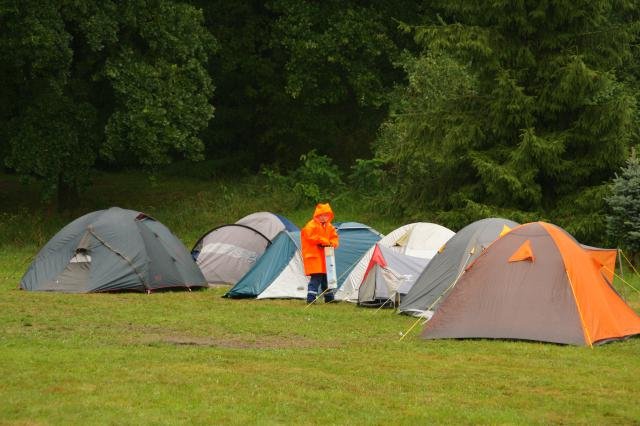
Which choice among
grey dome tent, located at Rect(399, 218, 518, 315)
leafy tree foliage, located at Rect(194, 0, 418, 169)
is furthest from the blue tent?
leafy tree foliage, located at Rect(194, 0, 418, 169)

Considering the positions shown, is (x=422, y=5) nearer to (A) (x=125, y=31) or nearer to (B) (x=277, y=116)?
(B) (x=277, y=116)

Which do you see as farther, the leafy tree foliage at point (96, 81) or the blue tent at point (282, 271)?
the leafy tree foliage at point (96, 81)

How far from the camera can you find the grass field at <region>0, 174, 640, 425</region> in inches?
346

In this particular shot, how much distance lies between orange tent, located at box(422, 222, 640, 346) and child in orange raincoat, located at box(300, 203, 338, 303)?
14.4ft

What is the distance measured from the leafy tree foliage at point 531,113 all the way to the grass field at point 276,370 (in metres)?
6.49

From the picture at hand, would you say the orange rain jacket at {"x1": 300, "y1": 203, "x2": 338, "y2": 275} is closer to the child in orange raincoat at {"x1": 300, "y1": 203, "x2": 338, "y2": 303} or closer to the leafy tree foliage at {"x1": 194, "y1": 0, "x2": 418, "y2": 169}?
the child in orange raincoat at {"x1": 300, "y1": 203, "x2": 338, "y2": 303}

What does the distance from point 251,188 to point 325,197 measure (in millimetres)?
2538

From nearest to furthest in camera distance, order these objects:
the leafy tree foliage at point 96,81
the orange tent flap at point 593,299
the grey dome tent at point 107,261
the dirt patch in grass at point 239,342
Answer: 1. the dirt patch in grass at point 239,342
2. the orange tent flap at point 593,299
3. the grey dome tent at point 107,261
4. the leafy tree foliage at point 96,81

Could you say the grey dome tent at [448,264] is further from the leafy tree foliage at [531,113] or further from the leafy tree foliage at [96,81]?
the leafy tree foliage at [96,81]

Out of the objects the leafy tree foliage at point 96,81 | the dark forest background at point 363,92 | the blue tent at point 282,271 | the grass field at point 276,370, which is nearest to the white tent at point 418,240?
the blue tent at point 282,271

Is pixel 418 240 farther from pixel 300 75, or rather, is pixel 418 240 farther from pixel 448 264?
pixel 300 75

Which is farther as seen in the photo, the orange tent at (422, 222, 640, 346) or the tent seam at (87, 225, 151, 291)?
the tent seam at (87, 225, 151, 291)

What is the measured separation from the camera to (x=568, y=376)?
10398mm

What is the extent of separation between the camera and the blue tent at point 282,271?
17828 mm
